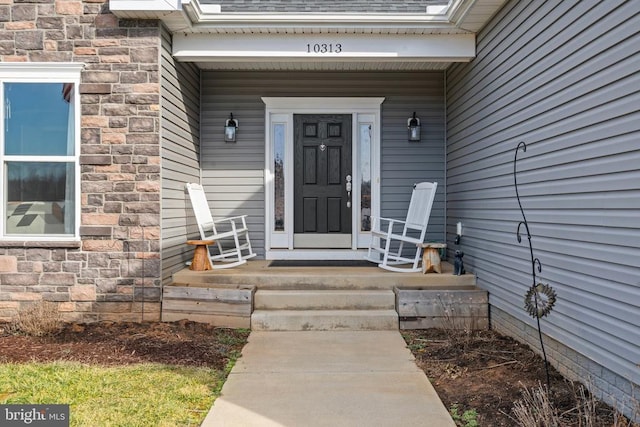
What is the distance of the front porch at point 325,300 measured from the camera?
4.48m

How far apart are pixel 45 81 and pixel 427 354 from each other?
418 centimetres

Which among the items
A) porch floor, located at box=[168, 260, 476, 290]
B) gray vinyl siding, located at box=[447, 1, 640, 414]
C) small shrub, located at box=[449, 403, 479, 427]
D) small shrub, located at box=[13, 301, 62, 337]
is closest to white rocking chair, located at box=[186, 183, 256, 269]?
porch floor, located at box=[168, 260, 476, 290]

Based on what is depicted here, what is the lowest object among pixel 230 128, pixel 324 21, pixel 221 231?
pixel 221 231

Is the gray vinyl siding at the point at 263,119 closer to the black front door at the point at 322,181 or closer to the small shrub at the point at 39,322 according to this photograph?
the black front door at the point at 322,181

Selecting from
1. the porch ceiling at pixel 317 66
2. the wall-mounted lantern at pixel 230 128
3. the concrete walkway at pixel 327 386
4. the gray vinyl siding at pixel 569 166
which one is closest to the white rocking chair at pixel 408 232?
the gray vinyl siding at pixel 569 166

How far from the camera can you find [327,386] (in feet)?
10.3

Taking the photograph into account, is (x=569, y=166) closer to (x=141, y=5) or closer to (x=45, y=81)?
(x=141, y=5)

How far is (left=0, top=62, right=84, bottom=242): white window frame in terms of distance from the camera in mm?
4547

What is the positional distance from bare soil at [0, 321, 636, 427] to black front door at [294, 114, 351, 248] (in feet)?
7.02

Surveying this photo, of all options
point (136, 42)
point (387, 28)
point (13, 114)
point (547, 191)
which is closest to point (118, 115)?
point (136, 42)

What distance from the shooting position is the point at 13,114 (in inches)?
181

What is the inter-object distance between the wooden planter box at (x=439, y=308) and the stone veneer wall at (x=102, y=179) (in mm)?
2309

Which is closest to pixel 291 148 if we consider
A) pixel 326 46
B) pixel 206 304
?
pixel 326 46

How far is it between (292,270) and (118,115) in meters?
2.28
